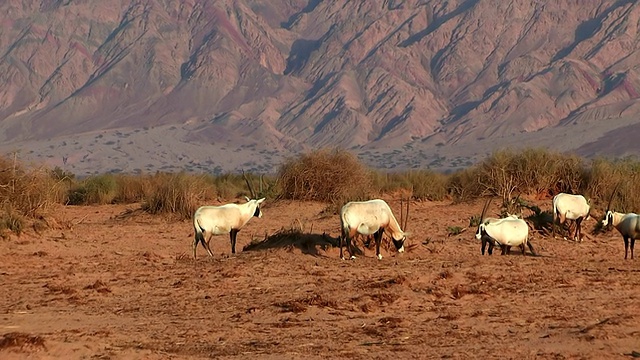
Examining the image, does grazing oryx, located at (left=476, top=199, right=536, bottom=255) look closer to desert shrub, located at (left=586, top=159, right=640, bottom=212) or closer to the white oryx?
the white oryx

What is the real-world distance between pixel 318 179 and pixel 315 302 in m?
17.3

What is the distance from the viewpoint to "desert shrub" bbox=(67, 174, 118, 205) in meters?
35.1

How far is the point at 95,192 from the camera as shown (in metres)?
35.5

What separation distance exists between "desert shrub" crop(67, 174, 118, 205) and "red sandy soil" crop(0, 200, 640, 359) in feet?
49.7

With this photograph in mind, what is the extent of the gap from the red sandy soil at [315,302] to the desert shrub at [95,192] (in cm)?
1516

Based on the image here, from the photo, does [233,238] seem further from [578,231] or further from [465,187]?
[465,187]

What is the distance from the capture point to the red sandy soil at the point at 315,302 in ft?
32.9

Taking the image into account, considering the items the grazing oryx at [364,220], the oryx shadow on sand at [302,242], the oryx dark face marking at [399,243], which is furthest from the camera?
the oryx shadow on sand at [302,242]

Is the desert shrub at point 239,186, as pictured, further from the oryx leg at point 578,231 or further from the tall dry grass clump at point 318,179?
the oryx leg at point 578,231

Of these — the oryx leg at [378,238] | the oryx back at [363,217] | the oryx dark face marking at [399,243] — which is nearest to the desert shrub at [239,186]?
the oryx dark face marking at [399,243]

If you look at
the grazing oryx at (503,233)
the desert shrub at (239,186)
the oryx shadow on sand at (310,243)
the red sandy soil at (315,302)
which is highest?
the desert shrub at (239,186)

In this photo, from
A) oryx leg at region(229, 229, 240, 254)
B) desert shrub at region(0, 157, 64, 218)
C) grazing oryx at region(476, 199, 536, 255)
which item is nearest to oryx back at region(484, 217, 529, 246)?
grazing oryx at region(476, 199, 536, 255)

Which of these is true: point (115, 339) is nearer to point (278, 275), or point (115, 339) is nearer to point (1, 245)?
point (278, 275)

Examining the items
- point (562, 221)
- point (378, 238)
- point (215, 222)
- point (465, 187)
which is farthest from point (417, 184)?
point (378, 238)
